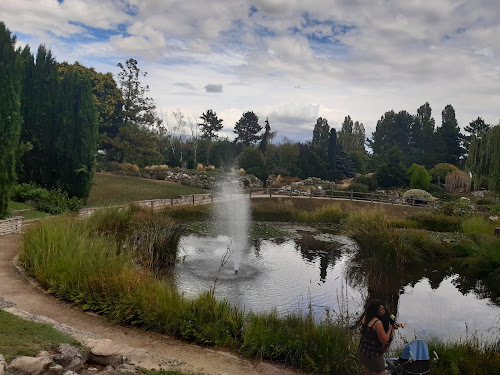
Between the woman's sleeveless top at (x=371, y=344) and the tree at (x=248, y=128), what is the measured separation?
62.0m

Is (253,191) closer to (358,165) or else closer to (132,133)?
(132,133)

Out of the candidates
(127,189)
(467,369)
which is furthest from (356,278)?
(127,189)

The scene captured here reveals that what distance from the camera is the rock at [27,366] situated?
178 inches

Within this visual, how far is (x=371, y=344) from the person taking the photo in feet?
16.8

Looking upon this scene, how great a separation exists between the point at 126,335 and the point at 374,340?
3.74 metres

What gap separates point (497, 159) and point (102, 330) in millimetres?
13834

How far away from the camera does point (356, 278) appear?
11.5 meters

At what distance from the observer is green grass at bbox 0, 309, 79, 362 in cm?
513

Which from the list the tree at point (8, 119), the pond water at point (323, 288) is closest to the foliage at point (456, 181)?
the pond water at point (323, 288)

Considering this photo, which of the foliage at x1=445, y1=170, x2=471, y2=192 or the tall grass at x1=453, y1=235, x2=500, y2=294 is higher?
the foliage at x1=445, y1=170, x2=471, y2=192

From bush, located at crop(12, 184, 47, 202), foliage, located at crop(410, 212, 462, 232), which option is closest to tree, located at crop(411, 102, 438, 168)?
foliage, located at crop(410, 212, 462, 232)

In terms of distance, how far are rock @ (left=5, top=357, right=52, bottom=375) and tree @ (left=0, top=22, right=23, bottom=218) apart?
33.9 feet

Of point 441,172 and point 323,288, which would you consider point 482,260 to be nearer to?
point 323,288

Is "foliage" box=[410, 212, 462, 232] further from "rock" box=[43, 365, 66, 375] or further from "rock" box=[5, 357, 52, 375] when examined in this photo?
"rock" box=[5, 357, 52, 375]
